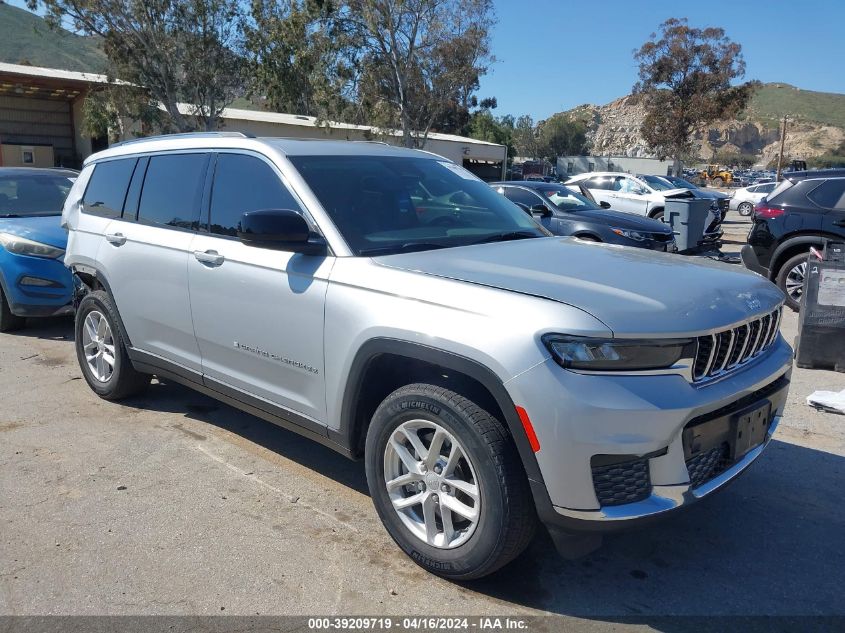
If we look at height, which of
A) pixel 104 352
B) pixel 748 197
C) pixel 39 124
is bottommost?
pixel 104 352

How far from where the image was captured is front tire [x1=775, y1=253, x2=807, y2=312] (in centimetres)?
886

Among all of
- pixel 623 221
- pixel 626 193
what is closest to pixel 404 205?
pixel 623 221

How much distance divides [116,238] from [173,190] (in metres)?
0.66

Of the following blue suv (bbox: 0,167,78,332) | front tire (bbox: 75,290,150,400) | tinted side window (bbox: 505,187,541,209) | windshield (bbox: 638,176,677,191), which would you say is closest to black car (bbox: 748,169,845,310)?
tinted side window (bbox: 505,187,541,209)

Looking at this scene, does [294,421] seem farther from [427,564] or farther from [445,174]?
[445,174]

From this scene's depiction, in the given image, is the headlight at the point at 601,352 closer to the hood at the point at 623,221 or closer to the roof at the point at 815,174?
the roof at the point at 815,174

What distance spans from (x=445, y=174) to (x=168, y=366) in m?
2.14

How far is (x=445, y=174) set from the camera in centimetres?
445

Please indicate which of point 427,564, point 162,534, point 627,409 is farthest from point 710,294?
point 162,534

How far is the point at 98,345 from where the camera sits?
538cm

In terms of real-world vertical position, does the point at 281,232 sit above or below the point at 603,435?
above

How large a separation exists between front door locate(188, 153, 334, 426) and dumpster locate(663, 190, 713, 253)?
11.6m

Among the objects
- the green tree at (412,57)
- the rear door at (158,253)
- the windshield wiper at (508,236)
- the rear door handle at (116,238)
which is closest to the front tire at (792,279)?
the windshield wiper at (508,236)

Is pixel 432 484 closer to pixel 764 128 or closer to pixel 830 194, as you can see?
pixel 830 194
